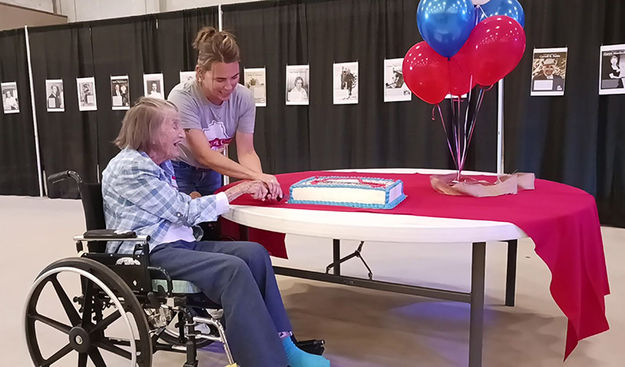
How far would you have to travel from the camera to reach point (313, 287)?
2.98 metres

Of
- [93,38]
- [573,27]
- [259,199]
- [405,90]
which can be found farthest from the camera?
[93,38]

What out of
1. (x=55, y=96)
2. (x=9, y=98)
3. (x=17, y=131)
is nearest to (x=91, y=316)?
(x=55, y=96)

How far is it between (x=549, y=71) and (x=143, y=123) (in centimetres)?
359

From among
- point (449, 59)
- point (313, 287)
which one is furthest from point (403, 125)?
point (449, 59)

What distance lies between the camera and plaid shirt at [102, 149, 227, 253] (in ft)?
5.48

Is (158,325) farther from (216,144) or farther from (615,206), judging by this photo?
(615,206)

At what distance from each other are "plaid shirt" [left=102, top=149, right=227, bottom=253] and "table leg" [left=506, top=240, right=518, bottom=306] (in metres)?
1.50

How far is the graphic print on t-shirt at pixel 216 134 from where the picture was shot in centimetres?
220

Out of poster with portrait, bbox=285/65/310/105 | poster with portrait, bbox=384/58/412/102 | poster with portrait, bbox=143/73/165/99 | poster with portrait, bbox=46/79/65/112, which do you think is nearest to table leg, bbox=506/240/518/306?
poster with portrait, bbox=384/58/412/102

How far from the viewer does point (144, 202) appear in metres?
1.67

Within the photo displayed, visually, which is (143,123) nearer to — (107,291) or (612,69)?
(107,291)

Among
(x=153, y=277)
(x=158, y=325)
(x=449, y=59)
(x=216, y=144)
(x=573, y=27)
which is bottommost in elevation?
(x=158, y=325)

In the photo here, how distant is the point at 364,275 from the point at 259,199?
59.4 inches

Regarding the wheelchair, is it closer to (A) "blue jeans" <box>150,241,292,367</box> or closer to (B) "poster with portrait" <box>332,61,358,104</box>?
(A) "blue jeans" <box>150,241,292,367</box>
